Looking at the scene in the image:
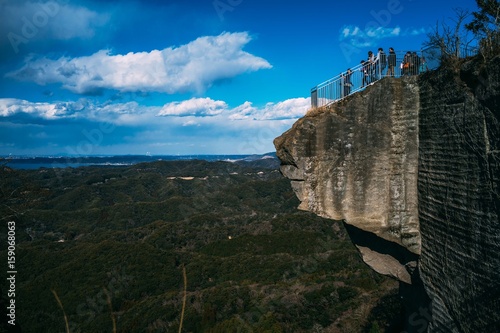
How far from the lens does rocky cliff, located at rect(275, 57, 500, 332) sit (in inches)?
Answer: 243

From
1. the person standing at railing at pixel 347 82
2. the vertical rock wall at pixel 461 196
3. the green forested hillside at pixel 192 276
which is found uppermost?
the person standing at railing at pixel 347 82

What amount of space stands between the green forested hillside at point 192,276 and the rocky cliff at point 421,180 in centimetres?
966

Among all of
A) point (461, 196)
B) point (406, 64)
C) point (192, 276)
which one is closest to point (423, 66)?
point (406, 64)

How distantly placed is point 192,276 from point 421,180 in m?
29.1

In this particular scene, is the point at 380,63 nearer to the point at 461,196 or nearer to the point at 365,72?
the point at 365,72

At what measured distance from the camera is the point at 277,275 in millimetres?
31984

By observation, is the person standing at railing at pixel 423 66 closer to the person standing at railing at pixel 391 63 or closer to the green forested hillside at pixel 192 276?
the person standing at railing at pixel 391 63

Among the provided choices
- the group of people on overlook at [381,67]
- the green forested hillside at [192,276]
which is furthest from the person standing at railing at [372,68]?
the green forested hillside at [192,276]

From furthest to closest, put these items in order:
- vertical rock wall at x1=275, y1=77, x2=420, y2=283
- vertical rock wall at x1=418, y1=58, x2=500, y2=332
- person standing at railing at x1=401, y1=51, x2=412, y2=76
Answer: person standing at railing at x1=401, y1=51, x2=412, y2=76 < vertical rock wall at x1=275, y1=77, x2=420, y2=283 < vertical rock wall at x1=418, y1=58, x2=500, y2=332

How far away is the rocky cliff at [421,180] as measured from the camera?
6164mm

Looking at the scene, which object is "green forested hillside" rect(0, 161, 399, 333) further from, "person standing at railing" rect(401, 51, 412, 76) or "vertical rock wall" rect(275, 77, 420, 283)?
"person standing at railing" rect(401, 51, 412, 76)

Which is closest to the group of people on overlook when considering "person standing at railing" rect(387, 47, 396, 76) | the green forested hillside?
"person standing at railing" rect(387, 47, 396, 76)

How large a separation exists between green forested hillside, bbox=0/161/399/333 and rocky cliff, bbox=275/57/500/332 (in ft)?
31.7

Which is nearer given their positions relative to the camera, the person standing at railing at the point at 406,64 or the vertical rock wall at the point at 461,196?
the vertical rock wall at the point at 461,196
